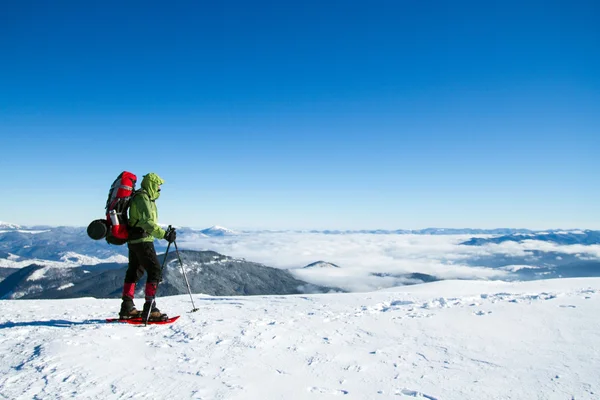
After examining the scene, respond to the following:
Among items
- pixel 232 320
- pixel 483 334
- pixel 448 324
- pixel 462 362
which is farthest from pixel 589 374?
pixel 232 320

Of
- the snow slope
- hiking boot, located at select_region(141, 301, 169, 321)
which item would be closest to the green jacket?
hiking boot, located at select_region(141, 301, 169, 321)

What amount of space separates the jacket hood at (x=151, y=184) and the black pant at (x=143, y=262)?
3.91ft

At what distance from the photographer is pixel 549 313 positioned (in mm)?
7262

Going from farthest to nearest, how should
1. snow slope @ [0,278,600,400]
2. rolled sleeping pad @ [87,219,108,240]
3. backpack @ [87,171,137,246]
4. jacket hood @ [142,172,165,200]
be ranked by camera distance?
1. jacket hood @ [142,172,165,200]
2. backpack @ [87,171,137,246]
3. rolled sleeping pad @ [87,219,108,240]
4. snow slope @ [0,278,600,400]

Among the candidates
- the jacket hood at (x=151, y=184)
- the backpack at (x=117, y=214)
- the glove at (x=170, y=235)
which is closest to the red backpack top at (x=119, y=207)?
the backpack at (x=117, y=214)

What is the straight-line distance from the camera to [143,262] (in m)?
7.89

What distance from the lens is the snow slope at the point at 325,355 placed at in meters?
4.15

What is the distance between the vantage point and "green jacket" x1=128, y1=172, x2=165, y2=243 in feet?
24.8

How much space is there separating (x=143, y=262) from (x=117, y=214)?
1288mm

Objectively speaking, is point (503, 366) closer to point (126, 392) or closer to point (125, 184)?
point (126, 392)

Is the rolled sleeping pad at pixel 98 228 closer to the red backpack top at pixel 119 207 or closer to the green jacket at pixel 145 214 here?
the red backpack top at pixel 119 207

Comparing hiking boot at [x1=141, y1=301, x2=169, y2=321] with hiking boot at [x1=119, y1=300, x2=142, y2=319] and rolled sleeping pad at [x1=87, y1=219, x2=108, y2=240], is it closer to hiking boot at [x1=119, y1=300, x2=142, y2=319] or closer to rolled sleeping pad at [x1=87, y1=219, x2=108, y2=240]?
hiking boot at [x1=119, y1=300, x2=142, y2=319]

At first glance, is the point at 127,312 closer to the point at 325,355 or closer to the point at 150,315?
the point at 150,315

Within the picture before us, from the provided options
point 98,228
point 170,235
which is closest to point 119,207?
point 98,228
